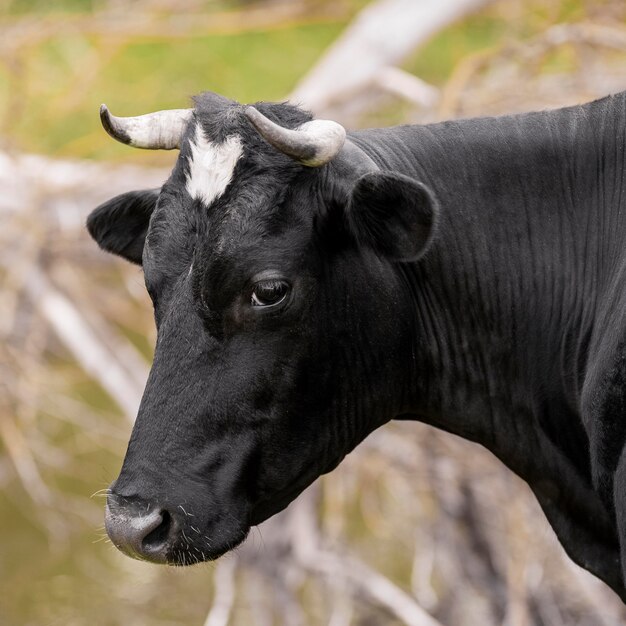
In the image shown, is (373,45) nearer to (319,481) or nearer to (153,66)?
(319,481)

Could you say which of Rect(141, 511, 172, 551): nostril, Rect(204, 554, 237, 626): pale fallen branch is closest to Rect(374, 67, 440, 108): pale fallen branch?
Rect(204, 554, 237, 626): pale fallen branch

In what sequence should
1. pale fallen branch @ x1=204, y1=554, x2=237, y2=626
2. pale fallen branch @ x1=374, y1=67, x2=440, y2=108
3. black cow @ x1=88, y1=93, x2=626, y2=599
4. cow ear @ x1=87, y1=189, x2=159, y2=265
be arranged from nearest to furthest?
1. black cow @ x1=88, y1=93, x2=626, y2=599
2. cow ear @ x1=87, y1=189, x2=159, y2=265
3. pale fallen branch @ x1=204, y1=554, x2=237, y2=626
4. pale fallen branch @ x1=374, y1=67, x2=440, y2=108

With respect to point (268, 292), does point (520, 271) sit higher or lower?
lower

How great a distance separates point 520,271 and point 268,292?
2.30 ft

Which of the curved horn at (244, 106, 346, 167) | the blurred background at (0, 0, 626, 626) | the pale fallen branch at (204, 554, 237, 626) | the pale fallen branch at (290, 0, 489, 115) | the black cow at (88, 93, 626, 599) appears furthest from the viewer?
the pale fallen branch at (290, 0, 489, 115)

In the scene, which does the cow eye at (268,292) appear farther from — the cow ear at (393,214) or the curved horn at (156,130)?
the curved horn at (156,130)

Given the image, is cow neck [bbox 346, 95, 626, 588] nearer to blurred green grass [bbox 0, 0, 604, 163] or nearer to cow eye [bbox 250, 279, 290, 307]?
cow eye [bbox 250, 279, 290, 307]

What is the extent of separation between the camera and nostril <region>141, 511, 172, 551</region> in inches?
109

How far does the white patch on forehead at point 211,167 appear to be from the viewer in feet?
9.41

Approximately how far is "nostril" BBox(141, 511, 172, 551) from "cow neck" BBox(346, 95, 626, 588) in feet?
2.52

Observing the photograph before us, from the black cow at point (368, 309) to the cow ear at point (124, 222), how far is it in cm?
36

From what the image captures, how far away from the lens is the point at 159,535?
9.20 feet

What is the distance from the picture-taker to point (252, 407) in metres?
2.87

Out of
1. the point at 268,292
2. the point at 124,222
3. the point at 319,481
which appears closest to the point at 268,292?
the point at 268,292
